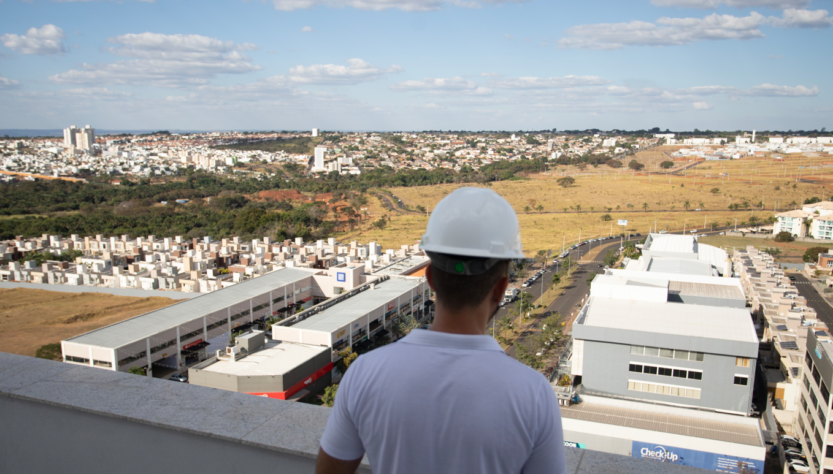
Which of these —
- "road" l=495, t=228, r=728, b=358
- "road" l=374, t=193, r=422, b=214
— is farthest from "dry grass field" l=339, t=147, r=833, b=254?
"road" l=495, t=228, r=728, b=358

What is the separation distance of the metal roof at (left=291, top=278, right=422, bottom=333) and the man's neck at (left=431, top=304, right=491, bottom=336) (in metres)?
10.3

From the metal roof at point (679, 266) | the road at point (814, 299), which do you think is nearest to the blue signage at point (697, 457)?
the metal roof at point (679, 266)

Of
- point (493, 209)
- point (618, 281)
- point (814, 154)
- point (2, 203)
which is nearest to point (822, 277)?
point (618, 281)

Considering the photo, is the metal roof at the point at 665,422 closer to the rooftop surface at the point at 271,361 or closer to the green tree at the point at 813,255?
the rooftop surface at the point at 271,361

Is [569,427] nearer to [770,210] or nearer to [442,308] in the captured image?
[442,308]

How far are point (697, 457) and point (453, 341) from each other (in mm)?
8526

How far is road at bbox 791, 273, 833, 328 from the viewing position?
15.6 metres

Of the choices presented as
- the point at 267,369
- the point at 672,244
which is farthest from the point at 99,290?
the point at 672,244

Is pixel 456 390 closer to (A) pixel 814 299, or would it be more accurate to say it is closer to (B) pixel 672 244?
(B) pixel 672 244

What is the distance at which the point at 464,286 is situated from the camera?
0.74 m

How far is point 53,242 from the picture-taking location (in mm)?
24031

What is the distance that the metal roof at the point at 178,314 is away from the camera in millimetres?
10250

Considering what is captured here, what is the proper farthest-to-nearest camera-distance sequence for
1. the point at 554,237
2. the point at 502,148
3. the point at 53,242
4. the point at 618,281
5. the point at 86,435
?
the point at 502,148 → the point at 554,237 → the point at 53,242 → the point at 618,281 → the point at 86,435

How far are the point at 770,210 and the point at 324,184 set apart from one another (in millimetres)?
31400
